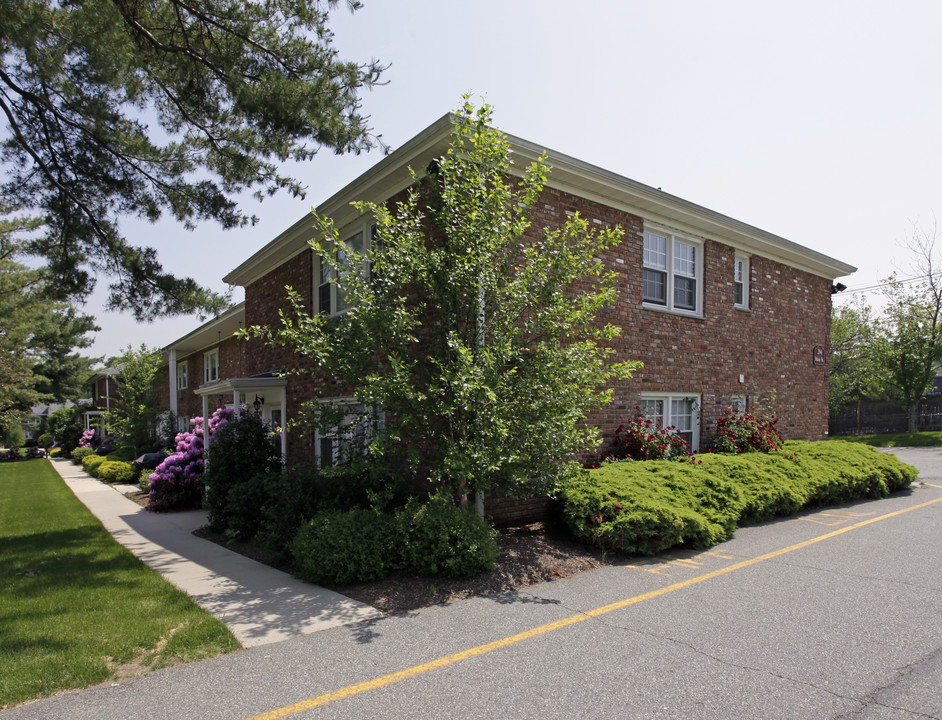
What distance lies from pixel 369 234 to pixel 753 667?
8.85 meters

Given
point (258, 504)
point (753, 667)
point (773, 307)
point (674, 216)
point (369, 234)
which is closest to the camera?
point (753, 667)

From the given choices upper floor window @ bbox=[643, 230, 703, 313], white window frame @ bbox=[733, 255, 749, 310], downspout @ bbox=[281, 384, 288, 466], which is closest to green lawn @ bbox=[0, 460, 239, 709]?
downspout @ bbox=[281, 384, 288, 466]

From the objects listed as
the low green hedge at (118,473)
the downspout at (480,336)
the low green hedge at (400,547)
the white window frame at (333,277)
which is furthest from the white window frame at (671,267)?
the low green hedge at (118,473)

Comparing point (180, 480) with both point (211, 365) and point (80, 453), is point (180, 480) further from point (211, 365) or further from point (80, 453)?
point (80, 453)

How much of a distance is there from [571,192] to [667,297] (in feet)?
10.3

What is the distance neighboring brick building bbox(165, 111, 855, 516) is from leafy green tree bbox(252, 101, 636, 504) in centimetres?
157

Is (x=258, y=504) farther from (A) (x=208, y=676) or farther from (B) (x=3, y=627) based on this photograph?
(A) (x=208, y=676)

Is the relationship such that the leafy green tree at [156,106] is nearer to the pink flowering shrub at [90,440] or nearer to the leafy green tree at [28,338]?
the leafy green tree at [28,338]

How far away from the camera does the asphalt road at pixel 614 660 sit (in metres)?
3.70

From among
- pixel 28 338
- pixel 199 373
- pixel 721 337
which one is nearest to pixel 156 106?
pixel 721 337

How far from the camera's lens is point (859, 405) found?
3541 cm

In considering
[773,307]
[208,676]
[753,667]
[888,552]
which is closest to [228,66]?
[208,676]

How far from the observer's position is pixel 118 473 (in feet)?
62.8

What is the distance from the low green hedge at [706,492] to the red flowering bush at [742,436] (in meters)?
0.36
